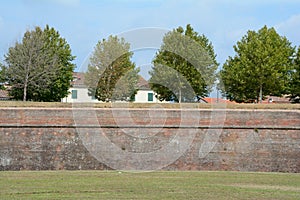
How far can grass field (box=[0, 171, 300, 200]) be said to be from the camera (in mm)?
13547

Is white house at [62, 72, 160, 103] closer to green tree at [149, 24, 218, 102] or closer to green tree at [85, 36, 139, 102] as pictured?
green tree at [85, 36, 139, 102]

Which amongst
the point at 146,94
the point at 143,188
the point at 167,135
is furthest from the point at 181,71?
the point at 143,188

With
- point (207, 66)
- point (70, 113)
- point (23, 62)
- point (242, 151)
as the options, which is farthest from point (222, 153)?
point (23, 62)

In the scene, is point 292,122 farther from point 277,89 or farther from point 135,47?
point 277,89

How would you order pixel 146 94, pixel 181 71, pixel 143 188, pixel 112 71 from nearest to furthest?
pixel 143 188, pixel 112 71, pixel 181 71, pixel 146 94

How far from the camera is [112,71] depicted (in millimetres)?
29953

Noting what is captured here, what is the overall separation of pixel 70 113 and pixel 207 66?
1028cm

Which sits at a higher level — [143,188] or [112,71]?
[112,71]

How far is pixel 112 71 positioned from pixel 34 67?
10261 mm

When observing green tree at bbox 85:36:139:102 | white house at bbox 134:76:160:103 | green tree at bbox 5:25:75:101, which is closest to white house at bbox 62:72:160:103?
white house at bbox 134:76:160:103

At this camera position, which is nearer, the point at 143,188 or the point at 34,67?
the point at 143,188

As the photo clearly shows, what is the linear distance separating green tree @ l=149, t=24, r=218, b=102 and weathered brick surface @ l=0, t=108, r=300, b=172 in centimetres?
541

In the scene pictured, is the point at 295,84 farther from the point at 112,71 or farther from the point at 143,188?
the point at 143,188

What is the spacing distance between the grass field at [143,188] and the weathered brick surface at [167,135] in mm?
5819
